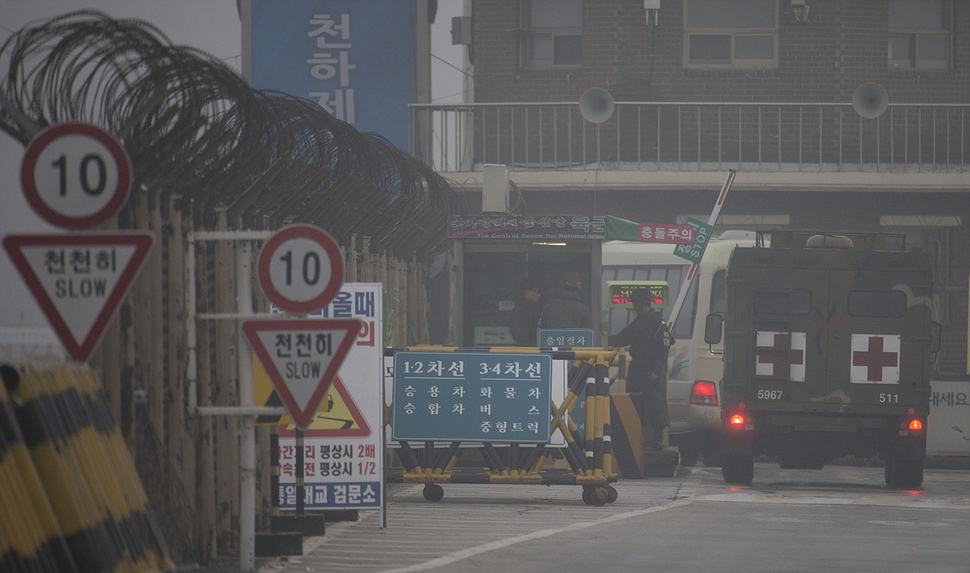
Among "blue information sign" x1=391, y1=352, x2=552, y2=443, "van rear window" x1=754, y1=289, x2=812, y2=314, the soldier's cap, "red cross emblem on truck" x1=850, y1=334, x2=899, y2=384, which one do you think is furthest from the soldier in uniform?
"blue information sign" x1=391, y1=352, x2=552, y2=443

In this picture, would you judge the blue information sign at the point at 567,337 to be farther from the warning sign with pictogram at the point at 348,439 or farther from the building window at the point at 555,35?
the building window at the point at 555,35

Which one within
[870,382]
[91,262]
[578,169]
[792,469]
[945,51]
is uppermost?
[945,51]

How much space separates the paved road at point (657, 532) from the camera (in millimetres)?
8891

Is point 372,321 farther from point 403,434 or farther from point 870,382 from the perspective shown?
point 870,382

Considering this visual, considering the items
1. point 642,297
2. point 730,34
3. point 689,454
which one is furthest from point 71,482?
point 730,34

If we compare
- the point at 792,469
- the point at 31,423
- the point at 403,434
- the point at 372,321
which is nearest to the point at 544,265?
the point at 792,469

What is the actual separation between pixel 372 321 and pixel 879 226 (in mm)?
16019

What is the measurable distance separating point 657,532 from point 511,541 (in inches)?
51.0

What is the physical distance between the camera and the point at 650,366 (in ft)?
52.2

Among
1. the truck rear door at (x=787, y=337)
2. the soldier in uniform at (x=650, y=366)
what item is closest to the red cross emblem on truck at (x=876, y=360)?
the truck rear door at (x=787, y=337)

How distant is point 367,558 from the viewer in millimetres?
9000

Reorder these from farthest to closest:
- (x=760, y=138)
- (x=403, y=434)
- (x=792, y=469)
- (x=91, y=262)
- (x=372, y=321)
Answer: (x=760, y=138) < (x=792, y=469) < (x=403, y=434) < (x=372, y=321) < (x=91, y=262)

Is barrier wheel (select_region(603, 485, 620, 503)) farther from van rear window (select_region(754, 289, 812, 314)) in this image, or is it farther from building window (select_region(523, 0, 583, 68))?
building window (select_region(523, 0, 583, 68))

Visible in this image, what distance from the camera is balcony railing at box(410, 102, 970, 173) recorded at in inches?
953
